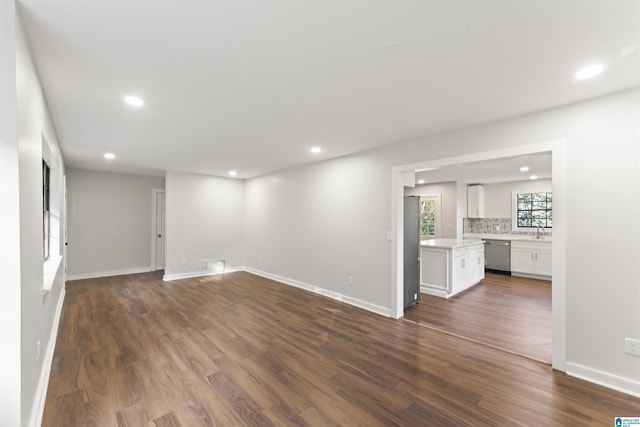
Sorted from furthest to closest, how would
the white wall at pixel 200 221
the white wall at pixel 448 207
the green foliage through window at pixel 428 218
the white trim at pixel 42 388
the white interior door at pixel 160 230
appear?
the green foliage through window at pixel 428 218
the white wall at pixel 448 207
the white interior door at pixel 160 230
the white wall at pixel 200 221
the white trim at pixel 42 388

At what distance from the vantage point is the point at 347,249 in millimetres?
4496

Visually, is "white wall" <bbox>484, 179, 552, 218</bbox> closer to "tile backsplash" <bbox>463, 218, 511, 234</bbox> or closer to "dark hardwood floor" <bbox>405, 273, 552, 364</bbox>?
"tile backsplash" <bbox>463, 218, 511, 234</bbox>

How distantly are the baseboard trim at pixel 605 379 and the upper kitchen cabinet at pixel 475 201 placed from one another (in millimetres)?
5701

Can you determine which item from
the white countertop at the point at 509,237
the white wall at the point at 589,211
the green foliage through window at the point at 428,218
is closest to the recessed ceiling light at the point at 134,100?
the white wall at the point at 589,211

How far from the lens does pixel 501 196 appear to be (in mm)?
7555

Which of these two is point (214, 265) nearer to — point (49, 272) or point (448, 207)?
point (49, 272)

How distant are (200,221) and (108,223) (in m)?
2.11

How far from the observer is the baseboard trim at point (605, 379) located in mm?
2123

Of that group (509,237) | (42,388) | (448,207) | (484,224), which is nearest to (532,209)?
(509,237)

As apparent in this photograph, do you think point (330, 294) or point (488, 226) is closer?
point (330, 294)

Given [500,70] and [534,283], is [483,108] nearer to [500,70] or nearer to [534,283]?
[500,70]

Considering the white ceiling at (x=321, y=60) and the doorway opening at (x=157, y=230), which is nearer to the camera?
the white ceiling at (x=321, y=60)

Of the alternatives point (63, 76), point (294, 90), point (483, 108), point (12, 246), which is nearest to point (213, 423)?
point (12, 246)

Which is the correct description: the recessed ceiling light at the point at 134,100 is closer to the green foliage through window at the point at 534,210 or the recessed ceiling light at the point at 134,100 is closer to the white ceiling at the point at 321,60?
the white ceiling at the point at 321,60
